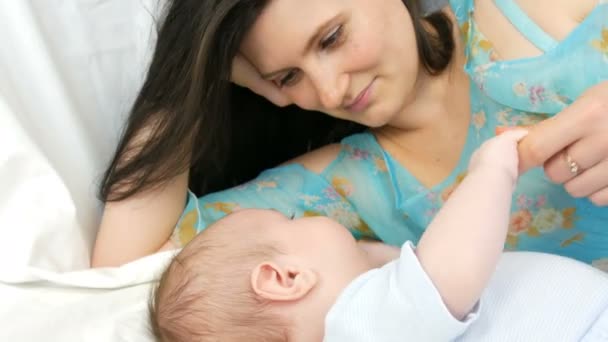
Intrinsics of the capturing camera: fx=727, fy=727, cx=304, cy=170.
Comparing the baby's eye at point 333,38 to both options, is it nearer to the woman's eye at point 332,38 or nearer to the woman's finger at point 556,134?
the woman's eye at point 332,38

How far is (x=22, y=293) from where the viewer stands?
3.63 ft

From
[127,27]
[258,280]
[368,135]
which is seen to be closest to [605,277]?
[258,280]

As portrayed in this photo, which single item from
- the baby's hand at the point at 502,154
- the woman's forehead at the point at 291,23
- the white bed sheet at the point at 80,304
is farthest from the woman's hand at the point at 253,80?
the baby's hand at the point at 502,154

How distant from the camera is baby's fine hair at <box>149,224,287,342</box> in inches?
35.8

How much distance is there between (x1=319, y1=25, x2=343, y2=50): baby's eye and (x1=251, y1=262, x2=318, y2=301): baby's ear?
38cm

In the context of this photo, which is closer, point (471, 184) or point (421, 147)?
point (471, 184)

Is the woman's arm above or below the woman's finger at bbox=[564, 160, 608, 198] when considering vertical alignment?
Result: below

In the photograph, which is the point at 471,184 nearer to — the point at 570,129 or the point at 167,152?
the point at 570,129

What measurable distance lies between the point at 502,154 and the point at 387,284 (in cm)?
21

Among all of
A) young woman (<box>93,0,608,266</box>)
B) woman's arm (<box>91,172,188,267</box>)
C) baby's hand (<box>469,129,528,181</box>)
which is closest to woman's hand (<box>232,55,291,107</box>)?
young woman (<box>93,0,608,266</box>)

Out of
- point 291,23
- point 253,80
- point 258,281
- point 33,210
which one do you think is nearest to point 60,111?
point 33,210

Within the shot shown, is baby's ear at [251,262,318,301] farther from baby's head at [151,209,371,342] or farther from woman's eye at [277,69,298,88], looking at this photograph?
woman's eye at [277,69,298,88]

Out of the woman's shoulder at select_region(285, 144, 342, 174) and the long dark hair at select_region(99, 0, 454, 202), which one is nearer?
the long dark hair at select_region(99, 0, 454, 202)

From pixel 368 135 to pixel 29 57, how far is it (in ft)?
2.12
